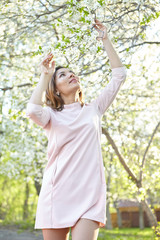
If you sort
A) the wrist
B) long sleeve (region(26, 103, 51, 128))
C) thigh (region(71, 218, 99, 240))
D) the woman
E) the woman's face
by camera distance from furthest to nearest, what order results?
1. the woman's face
2. the wrist
3. long sleeve (region(26, 103, 51, 128))
4. the woman
5. thigh (region(71, 218, 99, 240))

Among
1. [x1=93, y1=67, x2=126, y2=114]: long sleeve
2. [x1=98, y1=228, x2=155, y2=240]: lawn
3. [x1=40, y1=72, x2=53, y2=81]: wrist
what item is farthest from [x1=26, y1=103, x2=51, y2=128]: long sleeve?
[x1=98, y1=228, x2=155, y2=240]: lawn

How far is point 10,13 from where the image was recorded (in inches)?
223

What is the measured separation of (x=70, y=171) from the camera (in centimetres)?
226

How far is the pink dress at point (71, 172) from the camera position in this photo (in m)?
2.19

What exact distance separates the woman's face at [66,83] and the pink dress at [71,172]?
0.20 meters

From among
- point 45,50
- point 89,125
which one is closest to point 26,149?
point 45,50

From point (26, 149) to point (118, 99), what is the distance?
3081 millimetres

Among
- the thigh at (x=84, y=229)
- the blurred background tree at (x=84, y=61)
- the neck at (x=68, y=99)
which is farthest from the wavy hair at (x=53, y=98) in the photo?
the blurred background tree at (x=84, y=61)

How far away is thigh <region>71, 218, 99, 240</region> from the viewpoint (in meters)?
2.06

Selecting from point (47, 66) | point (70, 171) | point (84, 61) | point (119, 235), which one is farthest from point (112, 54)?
point (119, 235)

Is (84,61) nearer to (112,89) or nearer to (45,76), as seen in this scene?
(112,89)

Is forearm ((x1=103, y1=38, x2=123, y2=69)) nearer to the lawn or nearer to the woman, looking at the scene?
the woman

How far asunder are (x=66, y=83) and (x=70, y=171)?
697 millimetres

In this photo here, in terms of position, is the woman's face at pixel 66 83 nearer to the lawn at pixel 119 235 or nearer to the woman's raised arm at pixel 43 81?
the woman's raised arm at pixel 43 81
